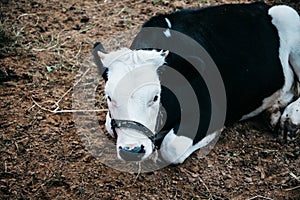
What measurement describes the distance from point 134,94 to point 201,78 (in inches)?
24.0

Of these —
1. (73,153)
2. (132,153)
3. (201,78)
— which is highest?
(201,78)

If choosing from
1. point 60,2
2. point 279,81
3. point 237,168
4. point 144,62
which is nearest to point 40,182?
point 144,62

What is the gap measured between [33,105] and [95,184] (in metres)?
0.94

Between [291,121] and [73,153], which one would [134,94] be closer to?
[73,153]

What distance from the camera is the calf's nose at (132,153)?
270cm

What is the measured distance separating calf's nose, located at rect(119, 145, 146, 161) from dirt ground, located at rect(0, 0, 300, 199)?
313mm

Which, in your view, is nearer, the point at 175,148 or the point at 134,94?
the point at 134,94

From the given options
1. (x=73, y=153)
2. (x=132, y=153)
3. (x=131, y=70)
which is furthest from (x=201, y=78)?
(x=73, y=153)

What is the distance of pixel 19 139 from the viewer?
3.37m

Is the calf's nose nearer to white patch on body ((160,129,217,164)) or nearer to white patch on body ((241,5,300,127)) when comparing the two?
white patch on body ((160,129,217,164))

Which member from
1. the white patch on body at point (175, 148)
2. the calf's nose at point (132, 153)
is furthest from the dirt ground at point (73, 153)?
the calf's nose at point (132, 153)

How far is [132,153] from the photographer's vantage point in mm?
2725

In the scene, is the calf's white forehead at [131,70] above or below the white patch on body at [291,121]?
above

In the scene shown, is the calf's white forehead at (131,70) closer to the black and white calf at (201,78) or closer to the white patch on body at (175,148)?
the black and white calf at (201,78)
